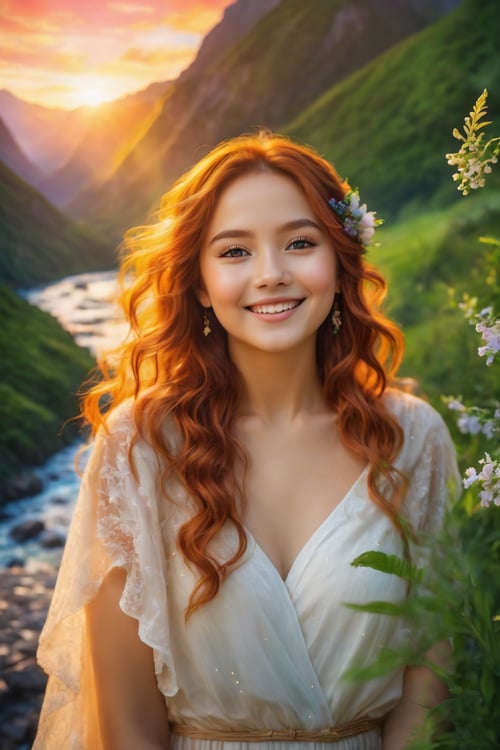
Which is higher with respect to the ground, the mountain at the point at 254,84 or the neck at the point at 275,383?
the mountain at the point at 254,84

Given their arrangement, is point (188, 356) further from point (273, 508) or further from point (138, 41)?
point (138, 41)

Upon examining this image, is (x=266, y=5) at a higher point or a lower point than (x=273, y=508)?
higher

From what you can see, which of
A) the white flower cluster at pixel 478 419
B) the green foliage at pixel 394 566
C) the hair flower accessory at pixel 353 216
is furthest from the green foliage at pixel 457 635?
the hair flower accessory at pixel 353 216

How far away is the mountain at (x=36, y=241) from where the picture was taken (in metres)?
2.79

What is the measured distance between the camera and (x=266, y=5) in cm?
330

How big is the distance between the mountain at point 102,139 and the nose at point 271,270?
140 cm

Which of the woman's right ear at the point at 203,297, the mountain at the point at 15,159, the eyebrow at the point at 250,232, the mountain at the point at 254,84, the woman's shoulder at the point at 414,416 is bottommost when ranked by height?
the woman's shoulder at the point at 414,416

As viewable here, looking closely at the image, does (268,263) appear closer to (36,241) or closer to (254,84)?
(36,241)

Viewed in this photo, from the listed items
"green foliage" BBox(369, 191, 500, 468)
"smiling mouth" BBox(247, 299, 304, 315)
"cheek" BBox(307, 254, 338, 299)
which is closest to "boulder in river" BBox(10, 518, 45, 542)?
"smiling mouth" BBox(247, 299, 304, 315)

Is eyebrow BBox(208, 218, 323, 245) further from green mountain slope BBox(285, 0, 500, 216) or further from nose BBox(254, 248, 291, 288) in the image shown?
green mountain slope BBox(285, 0, 500, 216)

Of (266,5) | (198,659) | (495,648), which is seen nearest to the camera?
(495,648)

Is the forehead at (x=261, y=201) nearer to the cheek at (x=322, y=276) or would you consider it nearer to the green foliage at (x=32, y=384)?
the cheek at (x=322, y=276)

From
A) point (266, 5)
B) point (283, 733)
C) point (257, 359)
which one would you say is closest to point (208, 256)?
point (257, 359)

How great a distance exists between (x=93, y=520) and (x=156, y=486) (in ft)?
0.60
